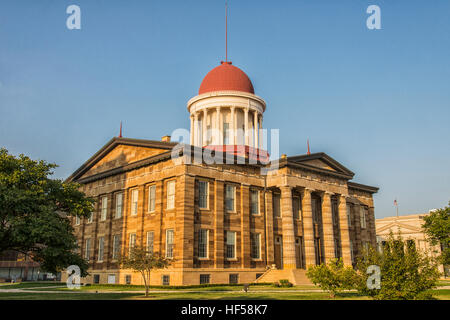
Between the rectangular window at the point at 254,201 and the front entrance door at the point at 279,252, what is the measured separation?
3.84 metres

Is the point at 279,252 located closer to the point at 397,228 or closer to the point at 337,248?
the point at 337,248

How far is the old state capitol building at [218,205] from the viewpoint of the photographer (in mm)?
37500

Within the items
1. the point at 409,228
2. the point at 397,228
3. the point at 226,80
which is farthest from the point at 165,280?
the point at 397,228

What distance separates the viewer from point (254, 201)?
42.8m

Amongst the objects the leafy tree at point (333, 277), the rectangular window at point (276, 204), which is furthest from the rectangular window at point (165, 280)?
the leafy tree at point (333, 277)

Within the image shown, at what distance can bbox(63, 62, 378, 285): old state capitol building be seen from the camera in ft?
123

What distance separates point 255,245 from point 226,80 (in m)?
21.7

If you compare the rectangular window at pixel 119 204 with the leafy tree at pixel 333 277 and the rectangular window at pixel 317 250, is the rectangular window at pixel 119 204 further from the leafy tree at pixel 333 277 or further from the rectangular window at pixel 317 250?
the leafy tree at pixel 333 277

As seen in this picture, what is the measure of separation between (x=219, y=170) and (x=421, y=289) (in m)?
23.8

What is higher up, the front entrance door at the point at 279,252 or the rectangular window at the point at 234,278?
the front entrance door at the point at 279,252

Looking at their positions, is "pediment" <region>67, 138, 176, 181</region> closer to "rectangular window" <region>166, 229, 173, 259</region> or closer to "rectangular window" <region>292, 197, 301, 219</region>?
"rectangular window" <region>166, 229, 173, 259</region>

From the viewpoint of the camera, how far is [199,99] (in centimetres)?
5103

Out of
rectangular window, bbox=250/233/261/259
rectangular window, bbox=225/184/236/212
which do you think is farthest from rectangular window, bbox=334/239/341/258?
rectangular window, bbox=225/184/236/212

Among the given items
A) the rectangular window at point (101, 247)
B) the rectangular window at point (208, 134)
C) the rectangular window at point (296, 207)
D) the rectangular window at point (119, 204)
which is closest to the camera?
the rectangular window at point (119, 204)
